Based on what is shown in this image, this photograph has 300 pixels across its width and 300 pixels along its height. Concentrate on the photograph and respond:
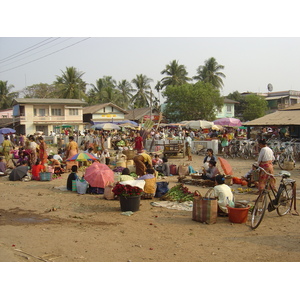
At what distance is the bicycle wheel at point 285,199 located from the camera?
7.54 meters

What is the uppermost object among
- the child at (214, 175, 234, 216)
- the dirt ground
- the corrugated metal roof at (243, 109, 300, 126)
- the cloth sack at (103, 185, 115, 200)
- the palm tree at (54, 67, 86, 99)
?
the palm tree at (54, 67, 86, 99)

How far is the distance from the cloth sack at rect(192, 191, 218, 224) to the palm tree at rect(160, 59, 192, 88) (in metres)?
47.0

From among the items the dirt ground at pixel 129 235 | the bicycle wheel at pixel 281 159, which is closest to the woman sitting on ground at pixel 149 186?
the dirt ground at pixel 129 235

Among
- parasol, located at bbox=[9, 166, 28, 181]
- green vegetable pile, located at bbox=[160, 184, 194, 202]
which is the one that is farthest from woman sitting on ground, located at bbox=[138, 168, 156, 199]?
parasol, located at bbox=[9, 166, 28, 181]

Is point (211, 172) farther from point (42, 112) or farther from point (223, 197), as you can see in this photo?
point (42, 112)

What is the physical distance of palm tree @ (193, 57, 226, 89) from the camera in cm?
5416

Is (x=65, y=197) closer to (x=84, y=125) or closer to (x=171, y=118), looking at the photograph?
(x=171, y=118)

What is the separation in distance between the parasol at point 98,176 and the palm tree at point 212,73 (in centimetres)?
4637

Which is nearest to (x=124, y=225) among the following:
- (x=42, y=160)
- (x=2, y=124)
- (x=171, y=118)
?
(x=42, y=160)

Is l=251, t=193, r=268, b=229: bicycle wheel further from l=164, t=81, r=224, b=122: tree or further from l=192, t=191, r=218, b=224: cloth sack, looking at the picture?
l=164, t=81, r=224, b=122: tree

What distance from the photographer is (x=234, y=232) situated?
6.61m

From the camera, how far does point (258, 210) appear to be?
7.09 metres

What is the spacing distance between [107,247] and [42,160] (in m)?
10.3

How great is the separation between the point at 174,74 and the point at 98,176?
148ft
